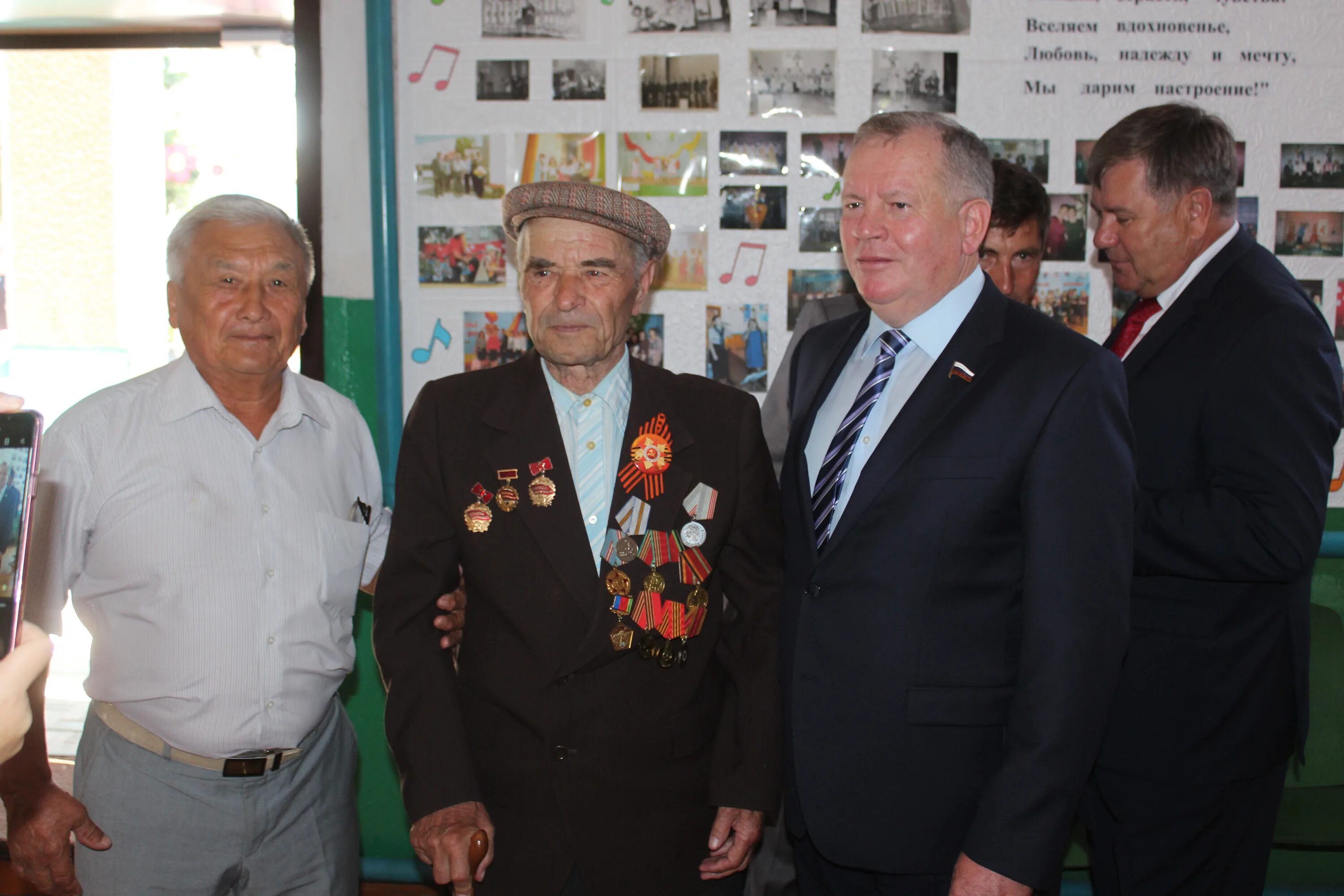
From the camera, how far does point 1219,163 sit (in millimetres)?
2088

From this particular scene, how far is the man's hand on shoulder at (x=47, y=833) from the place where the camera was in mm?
1760

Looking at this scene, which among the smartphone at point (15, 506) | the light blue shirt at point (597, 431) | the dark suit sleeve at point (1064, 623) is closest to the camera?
the smartphone at point (15, 506)

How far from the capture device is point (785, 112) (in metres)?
2.88

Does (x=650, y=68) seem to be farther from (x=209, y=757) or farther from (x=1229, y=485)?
(x=209, y=757)

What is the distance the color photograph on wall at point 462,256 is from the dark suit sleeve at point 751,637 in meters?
1.29

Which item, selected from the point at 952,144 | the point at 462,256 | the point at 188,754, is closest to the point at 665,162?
the point at 462,256

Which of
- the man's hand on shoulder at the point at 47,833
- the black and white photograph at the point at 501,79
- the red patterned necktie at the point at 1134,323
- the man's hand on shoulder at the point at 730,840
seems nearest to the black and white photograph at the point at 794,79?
the black and white photograph at the point at 501,79

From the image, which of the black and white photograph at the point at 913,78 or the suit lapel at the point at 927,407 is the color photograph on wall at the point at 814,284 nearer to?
the black and white photograph at the point at 913,78

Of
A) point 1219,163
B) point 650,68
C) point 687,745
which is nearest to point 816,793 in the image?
point 687,745

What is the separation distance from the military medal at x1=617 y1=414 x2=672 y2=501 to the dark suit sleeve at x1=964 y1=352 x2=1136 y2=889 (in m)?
0.66

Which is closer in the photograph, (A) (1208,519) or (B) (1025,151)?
(A) (1208,519)

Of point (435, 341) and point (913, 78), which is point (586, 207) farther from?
point (913, 78)

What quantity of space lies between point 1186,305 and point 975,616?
3.12ft

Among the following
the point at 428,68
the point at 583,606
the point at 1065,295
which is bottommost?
the point at 583,606
